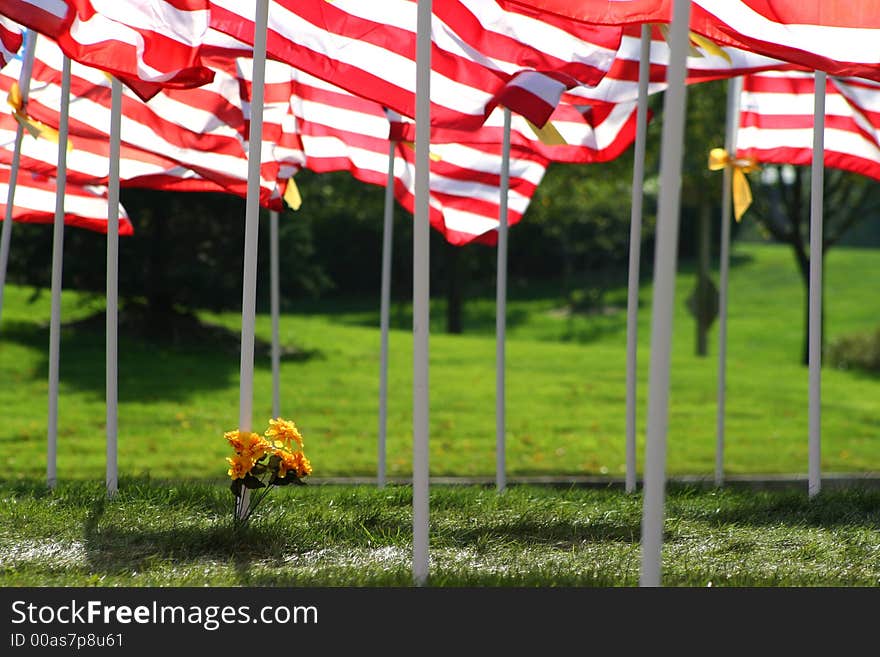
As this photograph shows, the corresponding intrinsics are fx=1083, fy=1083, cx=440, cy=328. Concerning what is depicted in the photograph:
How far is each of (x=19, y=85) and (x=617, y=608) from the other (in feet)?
19.0

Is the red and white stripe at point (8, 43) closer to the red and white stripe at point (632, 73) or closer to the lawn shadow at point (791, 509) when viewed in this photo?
the red and white stripe at point (632, 73)

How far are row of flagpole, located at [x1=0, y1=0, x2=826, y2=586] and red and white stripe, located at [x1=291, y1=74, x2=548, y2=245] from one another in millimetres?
453

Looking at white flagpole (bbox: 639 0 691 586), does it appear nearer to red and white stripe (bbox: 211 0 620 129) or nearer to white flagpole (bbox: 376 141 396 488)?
red and white stripe (bbox: 211 0 620 129)

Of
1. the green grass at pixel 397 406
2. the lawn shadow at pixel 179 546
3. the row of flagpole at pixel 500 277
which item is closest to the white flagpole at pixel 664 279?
the row of flagpole at pixel 500 277

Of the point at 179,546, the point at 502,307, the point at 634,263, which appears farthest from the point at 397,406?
the point at 179,546

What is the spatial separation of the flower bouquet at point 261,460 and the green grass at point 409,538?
0.71ft

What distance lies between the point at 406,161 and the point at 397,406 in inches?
327

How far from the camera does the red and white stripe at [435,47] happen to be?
6371 millimetres

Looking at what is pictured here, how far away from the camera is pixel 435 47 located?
6656 mm

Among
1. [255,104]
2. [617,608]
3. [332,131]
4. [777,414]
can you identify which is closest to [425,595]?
[617,608]

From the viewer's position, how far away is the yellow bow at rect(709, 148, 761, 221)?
884cm

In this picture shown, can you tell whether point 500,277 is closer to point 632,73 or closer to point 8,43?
point 632,73

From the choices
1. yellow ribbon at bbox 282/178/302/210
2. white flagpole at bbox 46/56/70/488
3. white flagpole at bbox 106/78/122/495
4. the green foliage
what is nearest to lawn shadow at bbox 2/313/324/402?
yellow ribbon at bbox 282/178/302/210

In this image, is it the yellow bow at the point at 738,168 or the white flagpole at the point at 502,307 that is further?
the yellow bow at the point at 738,168
